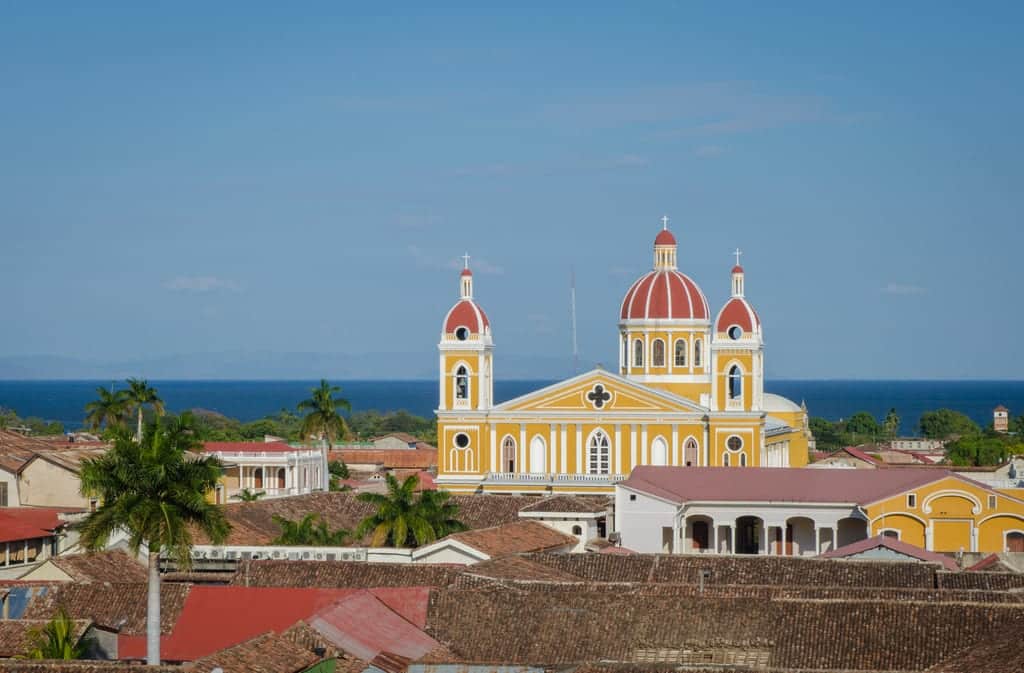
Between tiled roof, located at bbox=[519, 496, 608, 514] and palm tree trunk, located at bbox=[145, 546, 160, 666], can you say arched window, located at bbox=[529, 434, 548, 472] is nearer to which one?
tiled roof, located at bbox=[519, 496, 608, 514]

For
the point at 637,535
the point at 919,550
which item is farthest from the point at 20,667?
the point at 637,535

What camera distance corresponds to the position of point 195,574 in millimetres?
48812

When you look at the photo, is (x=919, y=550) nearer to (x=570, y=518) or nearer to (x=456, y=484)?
(x=570, y=518)

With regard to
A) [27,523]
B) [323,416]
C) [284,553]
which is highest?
[323,416]

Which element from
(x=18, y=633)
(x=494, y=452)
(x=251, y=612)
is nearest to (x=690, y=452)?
(x=494, y=452)

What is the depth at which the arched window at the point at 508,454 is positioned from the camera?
3152 inches

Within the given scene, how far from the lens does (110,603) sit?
43.5 m

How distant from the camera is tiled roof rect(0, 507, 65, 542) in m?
52.6

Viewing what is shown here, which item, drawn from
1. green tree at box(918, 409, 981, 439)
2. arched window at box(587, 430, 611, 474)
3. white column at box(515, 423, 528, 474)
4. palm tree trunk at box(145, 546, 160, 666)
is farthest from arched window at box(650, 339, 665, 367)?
green tree at box(918, 409, 981, 439)

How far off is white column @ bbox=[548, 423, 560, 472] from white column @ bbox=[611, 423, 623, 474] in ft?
7.43

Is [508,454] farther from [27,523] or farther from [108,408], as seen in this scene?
[27,523]

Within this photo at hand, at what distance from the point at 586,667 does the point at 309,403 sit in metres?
43.4

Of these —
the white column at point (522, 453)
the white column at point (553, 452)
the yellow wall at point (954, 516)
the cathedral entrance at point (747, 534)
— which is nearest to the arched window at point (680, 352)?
the white column at point (553, 452)

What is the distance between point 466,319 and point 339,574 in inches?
1370
